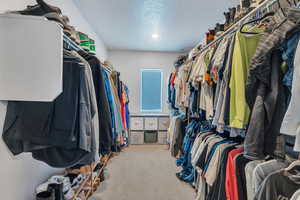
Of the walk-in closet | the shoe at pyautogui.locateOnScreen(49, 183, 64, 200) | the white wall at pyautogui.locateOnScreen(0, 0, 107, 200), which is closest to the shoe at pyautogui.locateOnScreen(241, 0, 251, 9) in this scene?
the walk-in closet

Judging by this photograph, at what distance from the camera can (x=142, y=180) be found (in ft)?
8.61

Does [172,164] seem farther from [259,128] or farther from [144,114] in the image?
[259,128]

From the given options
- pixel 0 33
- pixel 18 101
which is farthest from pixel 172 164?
pixel 0 33

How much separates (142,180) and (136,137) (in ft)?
6.31

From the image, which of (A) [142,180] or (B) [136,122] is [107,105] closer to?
(A) [142,180]

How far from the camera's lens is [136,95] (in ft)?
16.0

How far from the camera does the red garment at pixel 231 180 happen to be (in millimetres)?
1159

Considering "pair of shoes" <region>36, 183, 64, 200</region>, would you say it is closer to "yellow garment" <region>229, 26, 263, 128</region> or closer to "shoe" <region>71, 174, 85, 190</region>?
"shoe" <region>71, 174, 85, 190</region>

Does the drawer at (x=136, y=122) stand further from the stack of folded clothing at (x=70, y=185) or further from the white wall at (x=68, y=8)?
the white wall at (x=68, y=8)

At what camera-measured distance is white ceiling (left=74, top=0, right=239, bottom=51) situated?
2.36 m

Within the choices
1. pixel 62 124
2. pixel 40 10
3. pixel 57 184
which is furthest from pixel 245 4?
pixel 57 184

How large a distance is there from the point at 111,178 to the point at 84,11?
2.52m

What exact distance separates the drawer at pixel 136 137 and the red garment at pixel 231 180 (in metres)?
3.38

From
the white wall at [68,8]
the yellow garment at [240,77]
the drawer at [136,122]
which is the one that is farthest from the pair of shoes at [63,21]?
the drawer at [136,122]
